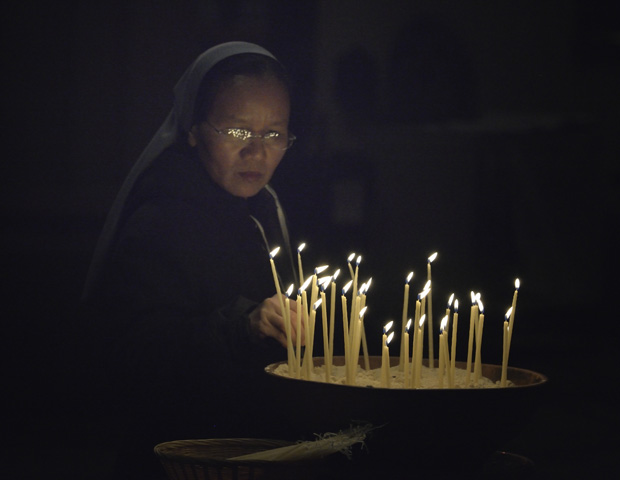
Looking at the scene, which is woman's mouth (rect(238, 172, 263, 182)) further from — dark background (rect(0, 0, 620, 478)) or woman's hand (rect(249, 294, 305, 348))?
woman's hand (rect(249, 294, 305, 348))

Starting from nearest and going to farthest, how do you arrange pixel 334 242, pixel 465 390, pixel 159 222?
pixel 465 390
pixel 159 222
pixel 334 242

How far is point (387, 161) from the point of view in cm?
263

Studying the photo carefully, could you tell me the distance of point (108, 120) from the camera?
8.32 ft

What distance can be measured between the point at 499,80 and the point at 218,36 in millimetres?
883

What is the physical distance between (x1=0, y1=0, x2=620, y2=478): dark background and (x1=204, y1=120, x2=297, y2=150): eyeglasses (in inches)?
1.6

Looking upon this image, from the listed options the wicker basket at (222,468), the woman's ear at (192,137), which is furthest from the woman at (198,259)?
the wicker basket at (222,468)

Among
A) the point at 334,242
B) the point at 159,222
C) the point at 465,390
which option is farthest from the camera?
the point at 334,242

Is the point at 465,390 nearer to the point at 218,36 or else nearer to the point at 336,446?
the point at 336,446

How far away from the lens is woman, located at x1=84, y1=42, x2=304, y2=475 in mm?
2330

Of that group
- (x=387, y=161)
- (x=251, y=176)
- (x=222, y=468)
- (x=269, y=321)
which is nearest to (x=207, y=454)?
(x=222, y=468)

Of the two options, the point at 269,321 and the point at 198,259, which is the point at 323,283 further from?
the point at 198,259

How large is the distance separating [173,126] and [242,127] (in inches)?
8.0

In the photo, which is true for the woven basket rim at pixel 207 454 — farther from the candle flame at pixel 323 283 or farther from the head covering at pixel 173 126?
the head covering at pixel 173 126

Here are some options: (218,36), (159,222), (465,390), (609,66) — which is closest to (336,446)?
(465,390)
